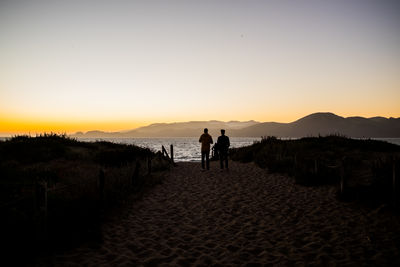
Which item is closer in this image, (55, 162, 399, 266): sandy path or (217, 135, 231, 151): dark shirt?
(55, 162, 399, 266): sandy path

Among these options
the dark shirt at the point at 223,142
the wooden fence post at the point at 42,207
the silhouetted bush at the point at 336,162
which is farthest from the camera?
the dark shirt at the point at 223,142

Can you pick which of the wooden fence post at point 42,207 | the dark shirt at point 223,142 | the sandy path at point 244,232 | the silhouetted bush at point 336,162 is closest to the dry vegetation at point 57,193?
the wooden fence post at point 42,207

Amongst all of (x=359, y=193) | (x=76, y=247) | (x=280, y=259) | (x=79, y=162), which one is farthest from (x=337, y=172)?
(x=79, y=162)

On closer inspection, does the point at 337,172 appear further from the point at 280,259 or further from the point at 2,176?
the point at 2,176

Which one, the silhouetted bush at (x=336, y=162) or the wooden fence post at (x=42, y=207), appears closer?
the wooden fence post at (x=42, y=207)

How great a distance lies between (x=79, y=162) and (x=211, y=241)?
1325 cm

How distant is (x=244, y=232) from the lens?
6629 millimetres

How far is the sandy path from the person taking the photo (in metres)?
5.12

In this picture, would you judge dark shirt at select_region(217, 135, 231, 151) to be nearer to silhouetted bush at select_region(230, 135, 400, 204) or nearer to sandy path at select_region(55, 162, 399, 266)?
silhouetted bush at select_region(230, 135, 400, 204)

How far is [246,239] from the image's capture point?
20.2 feet

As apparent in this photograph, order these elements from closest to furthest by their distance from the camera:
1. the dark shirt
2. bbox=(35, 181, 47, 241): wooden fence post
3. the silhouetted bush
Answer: bbox=(35, 181, 47, 241): wooden fence post → the silhouetted bush → the dark shirt

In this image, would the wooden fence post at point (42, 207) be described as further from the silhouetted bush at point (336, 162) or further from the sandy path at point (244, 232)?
the silhouetted bush at point (336, 162)

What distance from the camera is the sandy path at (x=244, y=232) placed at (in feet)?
16.8

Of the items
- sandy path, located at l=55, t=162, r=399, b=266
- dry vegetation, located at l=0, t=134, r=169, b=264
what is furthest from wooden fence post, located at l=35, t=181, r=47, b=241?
sandy path, located at l=55, t=162, r=399, b=266
